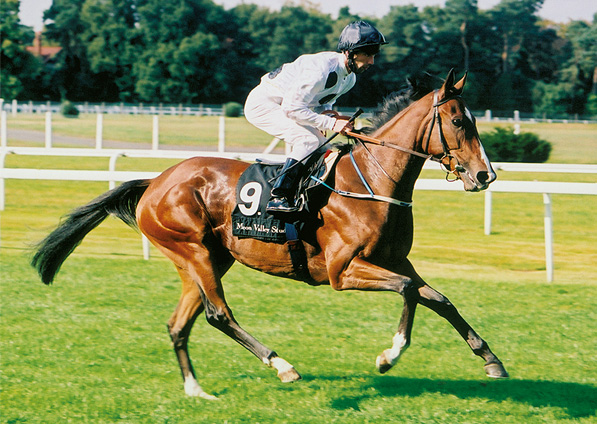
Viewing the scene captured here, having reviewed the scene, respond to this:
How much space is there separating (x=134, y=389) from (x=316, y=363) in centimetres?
113

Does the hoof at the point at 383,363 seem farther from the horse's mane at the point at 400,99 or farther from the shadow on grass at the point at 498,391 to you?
the horse's mane at the point at 400,99

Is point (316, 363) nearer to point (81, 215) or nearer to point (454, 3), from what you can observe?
point (81, 215)

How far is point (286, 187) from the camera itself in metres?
4.20

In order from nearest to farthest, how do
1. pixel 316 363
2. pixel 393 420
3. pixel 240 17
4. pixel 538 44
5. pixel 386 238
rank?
1. pixel 393 420
2. pixel 386 238
3. pixel 316 363
4. pixel 538 44
5. pixel 240 17

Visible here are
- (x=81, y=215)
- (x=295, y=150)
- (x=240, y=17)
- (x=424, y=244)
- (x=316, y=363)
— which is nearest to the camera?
(x=295, y=150)

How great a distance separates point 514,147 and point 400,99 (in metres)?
13.8

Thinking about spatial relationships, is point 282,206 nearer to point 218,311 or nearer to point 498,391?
point 218,311

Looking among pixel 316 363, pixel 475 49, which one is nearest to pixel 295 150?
pixel 316 363

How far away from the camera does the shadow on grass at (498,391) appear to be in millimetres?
3980

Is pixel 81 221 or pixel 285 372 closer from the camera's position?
pixel 285 372

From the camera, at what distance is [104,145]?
1003 inches

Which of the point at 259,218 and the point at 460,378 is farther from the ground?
the point at 259,218

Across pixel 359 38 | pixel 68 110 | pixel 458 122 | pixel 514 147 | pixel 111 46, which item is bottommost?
pixel 68 110

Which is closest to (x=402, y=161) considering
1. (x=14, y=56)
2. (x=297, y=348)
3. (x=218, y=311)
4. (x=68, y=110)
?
(x=218, y=311)
